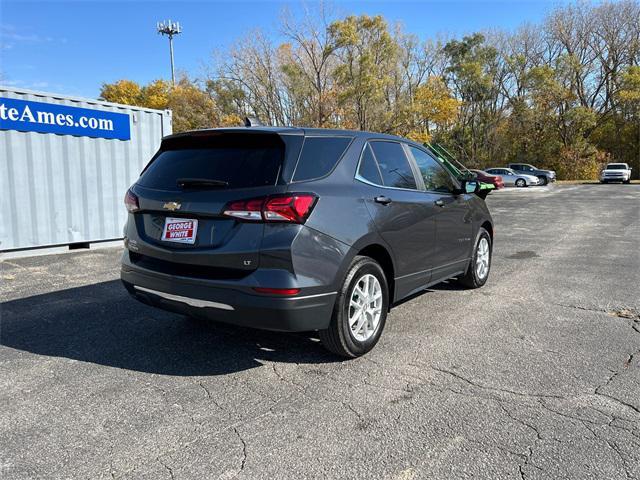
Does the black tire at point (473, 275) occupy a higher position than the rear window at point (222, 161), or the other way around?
the rear window at point (222, 161)

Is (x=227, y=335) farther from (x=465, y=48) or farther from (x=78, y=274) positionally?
(x=465, y=48)

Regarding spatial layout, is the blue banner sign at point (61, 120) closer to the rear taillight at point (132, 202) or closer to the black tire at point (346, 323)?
the rear taillight at point (132, 202)

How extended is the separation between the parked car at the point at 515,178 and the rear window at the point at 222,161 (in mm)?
36935

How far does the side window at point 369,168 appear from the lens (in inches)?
148

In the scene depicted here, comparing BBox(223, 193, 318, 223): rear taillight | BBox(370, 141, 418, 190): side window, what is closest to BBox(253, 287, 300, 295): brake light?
BBox(223, 193, 318, 223): rear taillight

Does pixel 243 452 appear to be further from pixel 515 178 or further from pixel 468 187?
pixel 515 178

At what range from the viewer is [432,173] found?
488 centimetres

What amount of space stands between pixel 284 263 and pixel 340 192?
0.74m

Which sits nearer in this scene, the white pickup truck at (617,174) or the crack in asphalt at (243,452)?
the crack in asphalt at (243,452)

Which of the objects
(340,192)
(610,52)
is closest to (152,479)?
(340,192)

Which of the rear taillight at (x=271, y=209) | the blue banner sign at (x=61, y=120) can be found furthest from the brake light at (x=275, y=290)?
the blue banner sign at (x=61, y=120)

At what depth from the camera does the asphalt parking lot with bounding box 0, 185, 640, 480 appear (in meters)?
2.42

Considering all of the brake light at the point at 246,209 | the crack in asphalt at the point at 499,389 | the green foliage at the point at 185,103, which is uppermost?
the green foliage at the point at 185,103

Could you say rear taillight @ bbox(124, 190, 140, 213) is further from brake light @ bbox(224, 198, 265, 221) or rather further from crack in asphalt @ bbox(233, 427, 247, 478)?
crack in asphalt @ bbox(233, 427, 247, 478)
